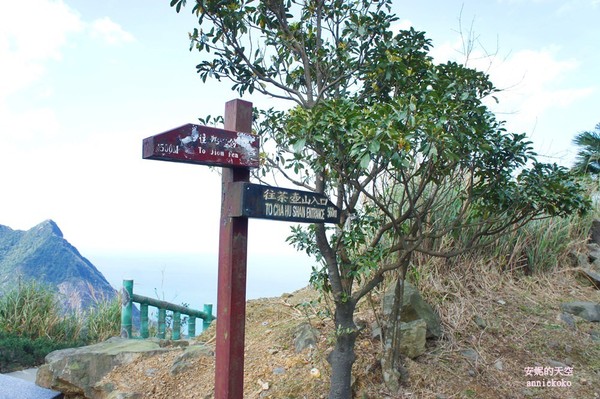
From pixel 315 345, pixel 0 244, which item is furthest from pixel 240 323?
pixel 0 244

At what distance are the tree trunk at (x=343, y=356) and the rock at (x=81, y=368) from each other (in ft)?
7.13

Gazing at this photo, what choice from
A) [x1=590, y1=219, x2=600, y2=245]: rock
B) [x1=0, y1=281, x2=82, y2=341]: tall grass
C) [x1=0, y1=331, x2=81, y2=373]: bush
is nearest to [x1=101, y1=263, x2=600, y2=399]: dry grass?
[x1=590, y1=219, x2=600, y2=245]: rock

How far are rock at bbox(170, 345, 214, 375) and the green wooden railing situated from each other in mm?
2294

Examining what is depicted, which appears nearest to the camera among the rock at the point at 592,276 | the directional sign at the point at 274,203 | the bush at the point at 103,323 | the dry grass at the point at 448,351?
the directional sign at the point at 274,203

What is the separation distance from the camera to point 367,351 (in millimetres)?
4629

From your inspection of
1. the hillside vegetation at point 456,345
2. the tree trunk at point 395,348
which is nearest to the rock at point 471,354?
the hillside vegetation at point 456,345

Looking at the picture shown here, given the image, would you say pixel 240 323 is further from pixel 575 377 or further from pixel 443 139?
pixel 575 377

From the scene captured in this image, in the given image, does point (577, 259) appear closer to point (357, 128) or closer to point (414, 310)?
point (414, 310)

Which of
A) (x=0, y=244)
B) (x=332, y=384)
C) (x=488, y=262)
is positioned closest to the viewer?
(x=332, y=384)

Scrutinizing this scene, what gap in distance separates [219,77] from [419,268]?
2773 mm

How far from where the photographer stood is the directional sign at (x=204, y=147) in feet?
10.0

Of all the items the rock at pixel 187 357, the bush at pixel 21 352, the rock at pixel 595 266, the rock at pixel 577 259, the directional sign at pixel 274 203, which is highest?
the directional sign at pixel 274 203

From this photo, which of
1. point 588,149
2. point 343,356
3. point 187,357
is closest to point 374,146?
A: point 343,356

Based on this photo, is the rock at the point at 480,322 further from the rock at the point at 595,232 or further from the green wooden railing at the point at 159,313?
the green wooden railing at the point at 159,313
